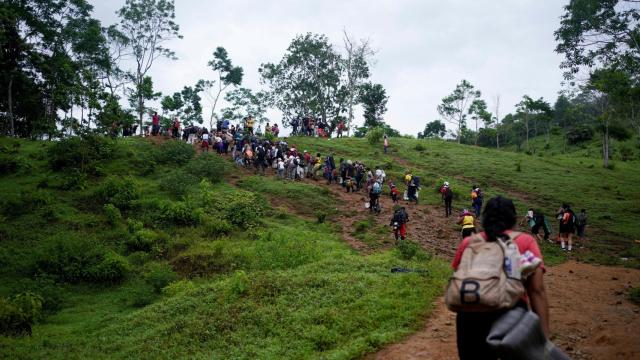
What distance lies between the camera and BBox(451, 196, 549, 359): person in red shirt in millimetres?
3533

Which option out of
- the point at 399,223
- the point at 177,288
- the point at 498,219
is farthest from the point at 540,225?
the point at 498,219

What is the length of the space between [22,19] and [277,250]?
1103 inches

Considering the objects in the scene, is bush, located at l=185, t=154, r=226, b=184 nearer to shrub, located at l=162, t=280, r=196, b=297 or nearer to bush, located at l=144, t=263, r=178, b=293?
bush, located at l=144, t=263, r=178, b=293

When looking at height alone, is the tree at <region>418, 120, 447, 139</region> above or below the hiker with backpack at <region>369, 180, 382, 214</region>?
above

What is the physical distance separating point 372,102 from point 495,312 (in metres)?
52.5

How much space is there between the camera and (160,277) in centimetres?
1417

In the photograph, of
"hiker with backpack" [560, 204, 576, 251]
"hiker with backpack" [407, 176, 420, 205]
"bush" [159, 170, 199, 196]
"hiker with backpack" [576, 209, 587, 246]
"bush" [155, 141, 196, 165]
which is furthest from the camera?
"bush" [155, 141, 196, 165]

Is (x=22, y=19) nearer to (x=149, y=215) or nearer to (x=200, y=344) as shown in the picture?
(x=149, y=215)

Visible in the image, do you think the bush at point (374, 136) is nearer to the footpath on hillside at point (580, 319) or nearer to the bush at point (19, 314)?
the footpath on hillside at point (580, 319)

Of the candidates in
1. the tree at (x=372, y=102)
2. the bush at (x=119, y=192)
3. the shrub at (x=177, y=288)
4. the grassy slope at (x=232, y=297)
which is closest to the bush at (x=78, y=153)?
the bush at (x=119, y=192)

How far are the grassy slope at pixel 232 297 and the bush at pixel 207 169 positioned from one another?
519 centimetres

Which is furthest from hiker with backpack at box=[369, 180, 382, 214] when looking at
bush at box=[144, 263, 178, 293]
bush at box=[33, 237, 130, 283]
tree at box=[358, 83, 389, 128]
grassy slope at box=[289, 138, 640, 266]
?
tree at box=[358, 83, 389, 128]

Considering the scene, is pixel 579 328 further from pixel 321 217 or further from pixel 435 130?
pixel 435 130

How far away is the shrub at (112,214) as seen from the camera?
1827cm
